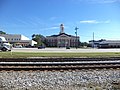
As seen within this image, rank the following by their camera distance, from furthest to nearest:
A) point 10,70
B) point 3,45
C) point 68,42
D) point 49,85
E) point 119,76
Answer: point 68,42 < point 3,45 < point 10,70 < point 119,76 < point 49,85

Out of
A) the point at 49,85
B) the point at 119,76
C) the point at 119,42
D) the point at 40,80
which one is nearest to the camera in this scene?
the point at 49,85

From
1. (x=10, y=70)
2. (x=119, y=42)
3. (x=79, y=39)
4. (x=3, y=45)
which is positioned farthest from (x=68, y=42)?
(x=10, y=70)

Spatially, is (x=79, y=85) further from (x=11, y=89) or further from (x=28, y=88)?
(x=11, y=89)

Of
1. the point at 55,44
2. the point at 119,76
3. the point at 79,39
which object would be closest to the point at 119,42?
the point at 79,39

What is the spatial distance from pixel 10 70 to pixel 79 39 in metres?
123

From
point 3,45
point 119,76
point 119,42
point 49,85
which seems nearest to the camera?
point 49,85

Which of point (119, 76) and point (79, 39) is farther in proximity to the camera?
point (79, 39)

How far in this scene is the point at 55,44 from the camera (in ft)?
451

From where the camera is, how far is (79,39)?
5295 inches

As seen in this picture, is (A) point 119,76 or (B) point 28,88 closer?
(B) point 28,88

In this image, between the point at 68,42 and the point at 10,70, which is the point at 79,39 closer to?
the point at 68,42

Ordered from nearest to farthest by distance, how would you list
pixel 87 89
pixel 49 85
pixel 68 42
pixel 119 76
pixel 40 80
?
1. pixel 87 89
2. pixel 49 85
3. pixel 40 80
4. pixel 119 76
5. pixel 68 42

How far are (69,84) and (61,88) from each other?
874mm

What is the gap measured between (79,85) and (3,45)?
39.5 meters
